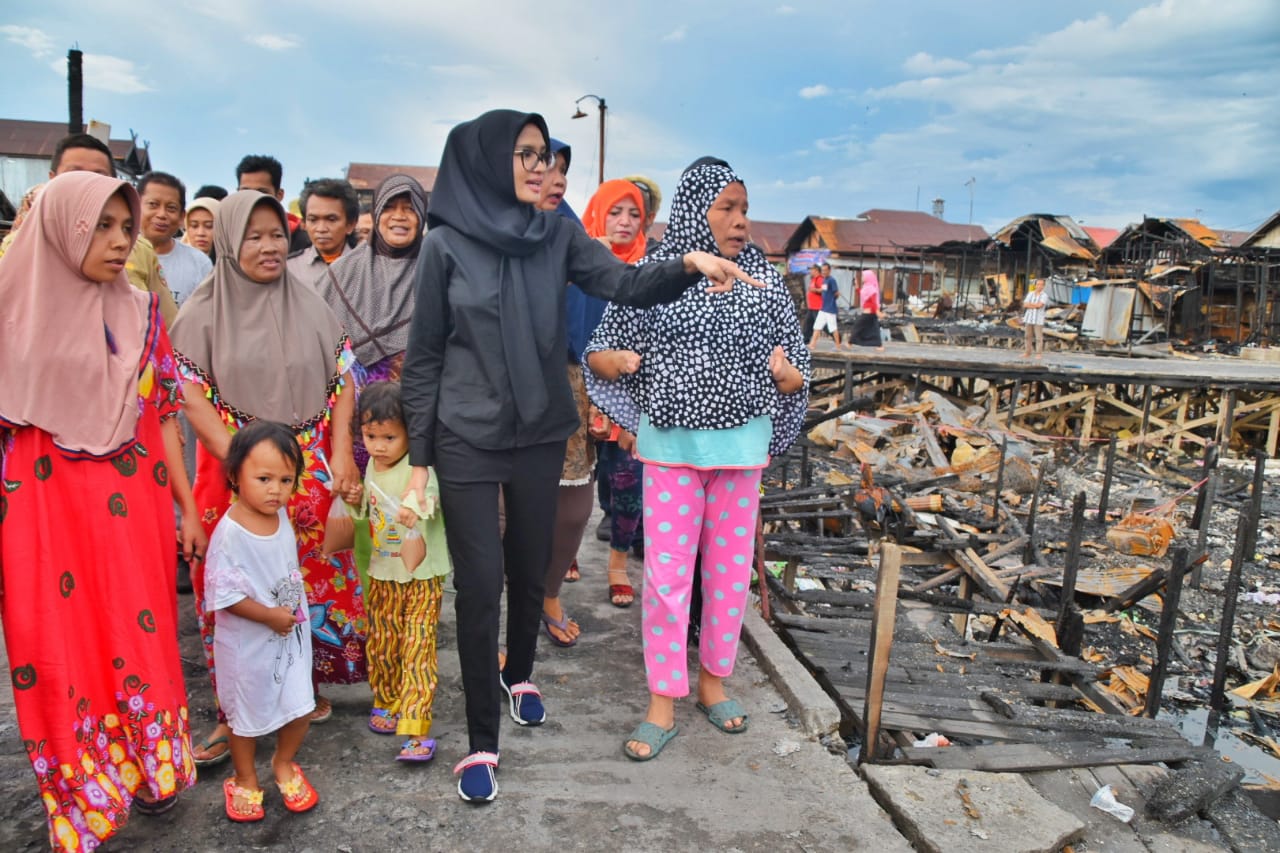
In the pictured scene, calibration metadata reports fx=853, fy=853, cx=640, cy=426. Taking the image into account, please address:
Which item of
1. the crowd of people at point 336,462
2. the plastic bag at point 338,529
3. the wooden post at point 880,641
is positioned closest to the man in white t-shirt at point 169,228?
the crowd of people at point 336,462

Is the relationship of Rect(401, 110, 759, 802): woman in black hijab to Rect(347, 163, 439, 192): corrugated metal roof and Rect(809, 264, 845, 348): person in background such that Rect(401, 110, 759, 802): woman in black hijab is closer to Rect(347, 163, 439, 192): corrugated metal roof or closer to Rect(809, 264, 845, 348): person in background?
Rect(809, 264, 845, 348): person in background

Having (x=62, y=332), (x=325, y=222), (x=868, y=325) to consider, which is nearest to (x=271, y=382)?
(x=62, y=332)

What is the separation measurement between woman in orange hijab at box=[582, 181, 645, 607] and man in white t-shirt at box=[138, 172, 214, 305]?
73.0 inches

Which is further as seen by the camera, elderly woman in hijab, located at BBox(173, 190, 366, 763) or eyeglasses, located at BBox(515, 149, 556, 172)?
elderly woman in hijab, located at BBox(173, 190, 366, 763)

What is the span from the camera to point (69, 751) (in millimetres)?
2055

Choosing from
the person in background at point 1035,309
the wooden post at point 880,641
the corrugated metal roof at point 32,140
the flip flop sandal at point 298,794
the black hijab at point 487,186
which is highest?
the corrugated metal roof at point 32,140

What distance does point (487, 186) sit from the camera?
244cm

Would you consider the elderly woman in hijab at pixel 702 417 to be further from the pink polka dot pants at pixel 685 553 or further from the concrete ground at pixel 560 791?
the concrete ground at pixel 560 791

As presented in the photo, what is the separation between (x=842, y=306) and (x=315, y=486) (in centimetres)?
3344

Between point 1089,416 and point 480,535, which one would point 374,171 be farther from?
point 480,535

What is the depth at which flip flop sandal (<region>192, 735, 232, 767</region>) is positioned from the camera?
254 centimetres

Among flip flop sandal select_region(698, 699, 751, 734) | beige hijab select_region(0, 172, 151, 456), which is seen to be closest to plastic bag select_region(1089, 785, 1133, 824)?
flip flop sandal select_region(698, 699, 751, 734)

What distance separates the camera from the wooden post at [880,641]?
2.80 metres

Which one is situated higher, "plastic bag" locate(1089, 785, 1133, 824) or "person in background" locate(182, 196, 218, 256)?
"person in background" locate(182, 196, 218, 256)
